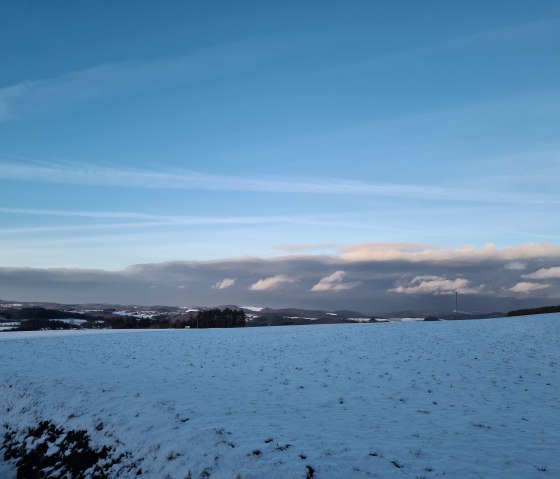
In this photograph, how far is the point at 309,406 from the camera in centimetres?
1514

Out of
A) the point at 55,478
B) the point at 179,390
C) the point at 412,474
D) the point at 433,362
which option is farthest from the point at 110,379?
the point at 433,362

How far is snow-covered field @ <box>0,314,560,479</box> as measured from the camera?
10.3 m

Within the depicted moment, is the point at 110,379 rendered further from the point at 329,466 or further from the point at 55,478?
the point at 329,466

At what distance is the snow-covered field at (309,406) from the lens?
10.3 metres

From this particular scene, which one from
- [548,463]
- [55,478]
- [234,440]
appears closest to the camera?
[548,463]

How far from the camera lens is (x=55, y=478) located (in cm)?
1202

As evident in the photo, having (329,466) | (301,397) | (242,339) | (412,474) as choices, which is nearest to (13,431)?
(301,397)

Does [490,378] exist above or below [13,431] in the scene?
above

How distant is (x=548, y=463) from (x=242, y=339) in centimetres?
2881

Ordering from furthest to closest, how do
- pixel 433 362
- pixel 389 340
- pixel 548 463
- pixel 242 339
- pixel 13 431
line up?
pixel 242 339, pixel 389 340, pixel 433 362, pixel 13 431, pixel 548 463

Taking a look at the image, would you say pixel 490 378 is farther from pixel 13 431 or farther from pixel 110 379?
pixel 13 431

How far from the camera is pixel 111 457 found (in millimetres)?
11938

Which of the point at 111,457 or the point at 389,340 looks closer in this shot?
the point at 111,457

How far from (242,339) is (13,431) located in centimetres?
2261
